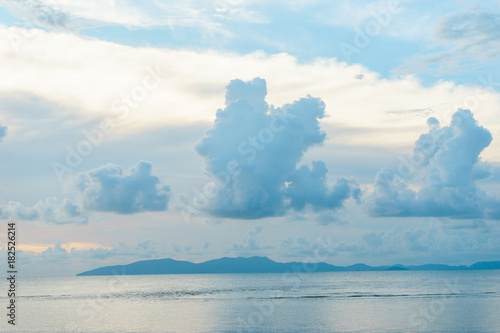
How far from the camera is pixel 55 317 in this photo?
370 ft

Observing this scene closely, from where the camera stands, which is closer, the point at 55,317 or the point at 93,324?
the point at 93,324

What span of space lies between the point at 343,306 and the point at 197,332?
2112 inches

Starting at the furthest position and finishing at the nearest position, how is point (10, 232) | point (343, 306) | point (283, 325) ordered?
point (343, 306), point (283, 325), point (10, 232)

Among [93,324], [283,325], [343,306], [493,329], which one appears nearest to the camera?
[493,329]

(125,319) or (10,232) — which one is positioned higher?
(10,232)

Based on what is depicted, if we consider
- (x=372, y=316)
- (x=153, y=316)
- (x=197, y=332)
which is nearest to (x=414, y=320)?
(x=372, y=316)

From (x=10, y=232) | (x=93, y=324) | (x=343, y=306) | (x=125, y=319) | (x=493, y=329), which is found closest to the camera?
(x=10, y=232)

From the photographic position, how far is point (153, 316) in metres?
110

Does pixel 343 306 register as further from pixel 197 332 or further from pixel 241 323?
pixel 197 332

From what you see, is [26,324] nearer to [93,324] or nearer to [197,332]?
[93,324]

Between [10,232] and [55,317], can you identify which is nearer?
[10,232]

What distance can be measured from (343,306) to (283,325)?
4137 centimetres

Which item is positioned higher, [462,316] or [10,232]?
[10,232]

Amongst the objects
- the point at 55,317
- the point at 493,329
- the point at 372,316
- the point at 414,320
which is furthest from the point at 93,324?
the point at 493,329
